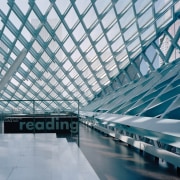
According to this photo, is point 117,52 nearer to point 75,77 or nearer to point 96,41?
point 96,41

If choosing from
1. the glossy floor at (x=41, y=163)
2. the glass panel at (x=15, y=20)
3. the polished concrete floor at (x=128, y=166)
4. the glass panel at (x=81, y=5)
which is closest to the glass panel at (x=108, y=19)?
the glass panel at (x=81, y=5)

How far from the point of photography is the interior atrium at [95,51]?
1478 cm

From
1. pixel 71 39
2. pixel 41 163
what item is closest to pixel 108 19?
pixel 71 39

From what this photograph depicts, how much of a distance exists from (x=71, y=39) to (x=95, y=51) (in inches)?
117

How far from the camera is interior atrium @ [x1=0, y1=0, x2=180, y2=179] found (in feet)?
48.5

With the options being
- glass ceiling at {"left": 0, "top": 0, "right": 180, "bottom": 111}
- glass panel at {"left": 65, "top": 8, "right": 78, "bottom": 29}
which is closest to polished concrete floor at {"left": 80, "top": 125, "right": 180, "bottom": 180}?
glass ceiling at {"left": 0, "top": 0, "right": 180, "bottom": 111}

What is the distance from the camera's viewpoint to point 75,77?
992 inches

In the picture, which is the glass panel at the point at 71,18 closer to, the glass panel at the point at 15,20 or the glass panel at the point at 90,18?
the glass panel at the point at 90,18

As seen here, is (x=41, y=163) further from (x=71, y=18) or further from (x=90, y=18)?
(x=90, y=18)

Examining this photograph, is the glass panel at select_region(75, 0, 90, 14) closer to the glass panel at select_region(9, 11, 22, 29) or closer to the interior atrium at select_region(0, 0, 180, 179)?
the interior atrium at select_region(0, 0, 180, 179)

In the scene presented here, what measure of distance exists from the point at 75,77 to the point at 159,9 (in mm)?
10549

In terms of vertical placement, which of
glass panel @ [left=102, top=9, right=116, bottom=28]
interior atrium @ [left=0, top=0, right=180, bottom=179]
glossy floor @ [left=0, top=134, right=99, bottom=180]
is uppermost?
glass panel @ [left=102, top=9, right=116, bottom=28]

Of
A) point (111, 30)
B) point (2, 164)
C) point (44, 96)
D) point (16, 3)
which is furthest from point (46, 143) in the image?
point (44, 96)

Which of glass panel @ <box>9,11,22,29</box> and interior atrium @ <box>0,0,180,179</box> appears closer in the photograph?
interior atrium @ <box>0,0,180,179</box>
